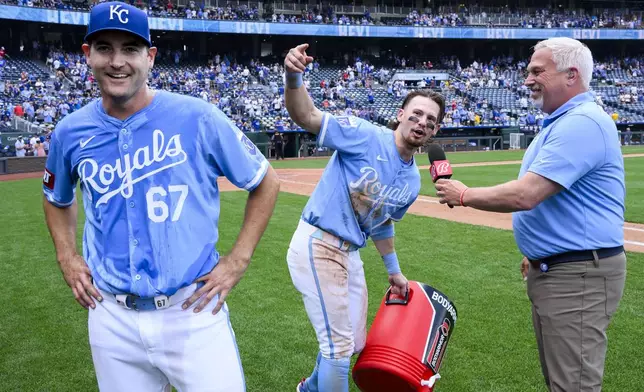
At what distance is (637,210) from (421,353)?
34.3ft

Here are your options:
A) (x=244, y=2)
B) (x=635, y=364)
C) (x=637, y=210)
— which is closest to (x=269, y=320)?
(x=635, y=364)

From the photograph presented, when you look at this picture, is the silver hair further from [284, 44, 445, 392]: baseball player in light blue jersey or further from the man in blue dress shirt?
[284, 44, 445, 392]: baseball player in light blue jersey

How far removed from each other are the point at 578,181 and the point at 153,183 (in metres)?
2.00

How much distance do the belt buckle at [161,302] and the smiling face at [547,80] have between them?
6.75 feet

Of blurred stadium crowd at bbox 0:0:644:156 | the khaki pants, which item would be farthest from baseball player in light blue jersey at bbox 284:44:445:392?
blurred stadium crowd at bbox 0:0:644:156

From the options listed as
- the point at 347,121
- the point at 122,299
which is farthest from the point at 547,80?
the point at 122,299

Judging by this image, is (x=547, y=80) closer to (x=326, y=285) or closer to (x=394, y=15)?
(x=326, y=285)

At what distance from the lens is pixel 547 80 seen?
121 inches

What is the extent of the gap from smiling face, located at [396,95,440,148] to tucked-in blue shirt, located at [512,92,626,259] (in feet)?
2.59

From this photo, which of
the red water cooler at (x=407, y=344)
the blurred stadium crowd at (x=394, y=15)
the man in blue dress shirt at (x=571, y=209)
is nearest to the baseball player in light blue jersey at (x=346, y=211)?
the red water cooler at (x=407, y=344)

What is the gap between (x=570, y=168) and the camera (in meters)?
2.87


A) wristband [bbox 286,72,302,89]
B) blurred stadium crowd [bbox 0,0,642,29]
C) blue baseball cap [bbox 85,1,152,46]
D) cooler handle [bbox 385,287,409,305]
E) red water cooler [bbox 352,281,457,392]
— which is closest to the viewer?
blue baseball cap [bbox 85,1,152,46]

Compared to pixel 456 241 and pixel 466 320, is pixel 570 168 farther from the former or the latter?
pixel 456 241

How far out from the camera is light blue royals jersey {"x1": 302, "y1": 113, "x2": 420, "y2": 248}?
3.67 metres
